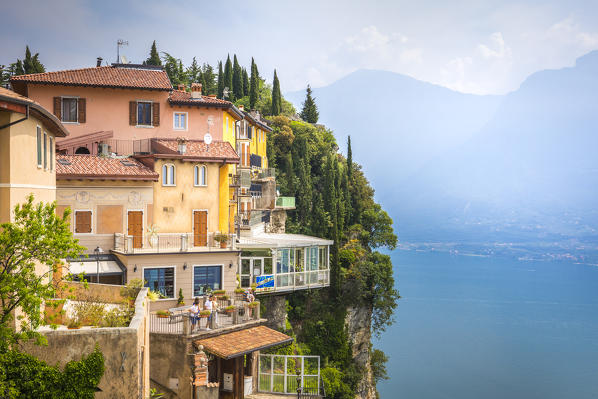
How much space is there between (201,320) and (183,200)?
8.60 meters

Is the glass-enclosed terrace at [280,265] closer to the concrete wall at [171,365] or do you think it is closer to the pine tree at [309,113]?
the concrete wall at [171,365]

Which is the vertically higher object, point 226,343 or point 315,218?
point 315,218

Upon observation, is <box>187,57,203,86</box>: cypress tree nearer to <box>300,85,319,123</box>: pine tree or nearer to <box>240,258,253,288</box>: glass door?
<box>300,85,319,123</box>: pine tree

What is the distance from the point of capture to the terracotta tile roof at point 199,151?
28344 millimetres

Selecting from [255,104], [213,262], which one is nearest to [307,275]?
[213,262]

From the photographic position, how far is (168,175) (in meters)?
28.3

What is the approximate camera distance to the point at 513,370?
81.9 metres

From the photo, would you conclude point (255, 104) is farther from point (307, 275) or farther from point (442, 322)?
point (442, 322)

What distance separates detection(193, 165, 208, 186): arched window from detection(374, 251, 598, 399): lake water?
57.1 m

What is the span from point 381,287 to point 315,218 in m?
8.28

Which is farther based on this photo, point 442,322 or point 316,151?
point 442,322

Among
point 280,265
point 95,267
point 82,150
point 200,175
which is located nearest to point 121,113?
point 82,150

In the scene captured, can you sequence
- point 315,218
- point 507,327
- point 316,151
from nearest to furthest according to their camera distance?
1. point 315,218
2. point 316,151
3. point 507,327

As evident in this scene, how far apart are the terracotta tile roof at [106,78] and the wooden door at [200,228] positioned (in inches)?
299
